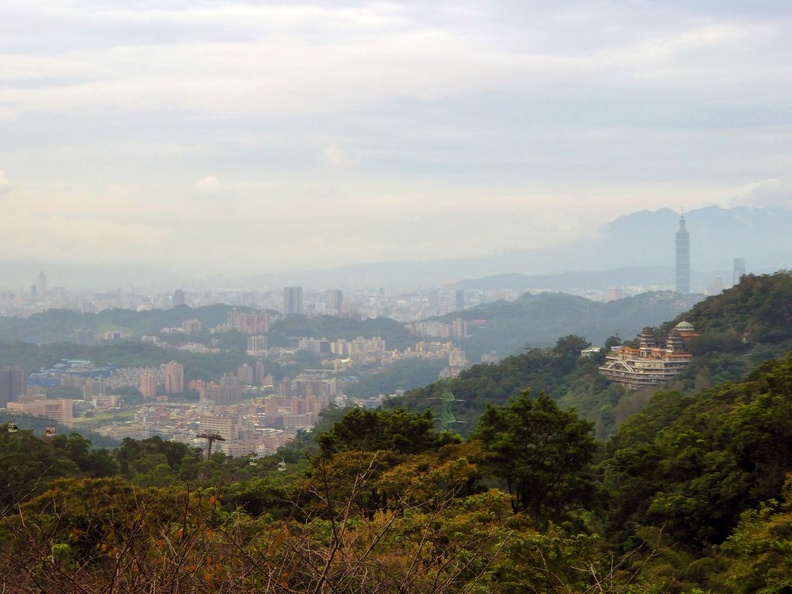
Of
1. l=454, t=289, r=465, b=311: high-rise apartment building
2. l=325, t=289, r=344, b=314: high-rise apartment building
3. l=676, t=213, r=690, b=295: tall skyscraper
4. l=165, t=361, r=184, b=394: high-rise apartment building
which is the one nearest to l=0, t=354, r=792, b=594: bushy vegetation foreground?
l=165, t=361, r=184, b=394: high-rise apartment building

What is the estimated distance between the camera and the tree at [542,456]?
1010cm

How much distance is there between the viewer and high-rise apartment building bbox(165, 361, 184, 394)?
59.2 meters

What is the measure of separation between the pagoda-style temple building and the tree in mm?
16065

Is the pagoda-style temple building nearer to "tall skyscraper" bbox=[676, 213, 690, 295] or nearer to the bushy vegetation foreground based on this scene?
the bushy vegetation foreground

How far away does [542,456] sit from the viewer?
10.1 meters

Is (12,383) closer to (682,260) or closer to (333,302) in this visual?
(333,302)

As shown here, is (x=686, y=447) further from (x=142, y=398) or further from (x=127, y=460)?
(x=142, y=398)

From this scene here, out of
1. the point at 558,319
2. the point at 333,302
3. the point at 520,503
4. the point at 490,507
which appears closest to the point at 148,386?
the point at 558,319

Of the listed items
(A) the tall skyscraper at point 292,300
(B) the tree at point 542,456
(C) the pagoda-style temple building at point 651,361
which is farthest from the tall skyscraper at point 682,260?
(B) the tree at point 542,456

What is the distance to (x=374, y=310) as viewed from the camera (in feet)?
366

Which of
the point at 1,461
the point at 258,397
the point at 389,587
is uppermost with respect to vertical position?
the point at 389,587

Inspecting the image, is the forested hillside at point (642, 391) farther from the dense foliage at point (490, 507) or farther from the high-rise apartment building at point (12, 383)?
the high-rise apartment building at point (12, 383)

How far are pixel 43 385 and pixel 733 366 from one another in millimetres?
41606

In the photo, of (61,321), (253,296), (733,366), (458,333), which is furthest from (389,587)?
(253,296)
